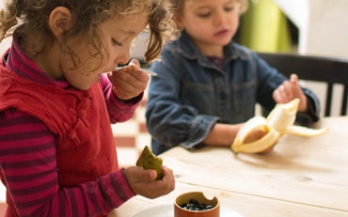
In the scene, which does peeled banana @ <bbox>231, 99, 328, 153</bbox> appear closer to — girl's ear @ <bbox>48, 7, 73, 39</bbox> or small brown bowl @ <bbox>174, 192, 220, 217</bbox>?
small brown bowl @ <bbox>174, 192, 220, 217</bbox>

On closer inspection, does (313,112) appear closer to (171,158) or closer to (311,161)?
→ (311,161)

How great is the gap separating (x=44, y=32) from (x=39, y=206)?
0.87 ft

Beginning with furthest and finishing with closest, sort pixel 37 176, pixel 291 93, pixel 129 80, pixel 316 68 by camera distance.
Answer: pixel 316 68, pixel 291 93, pixel 129 80, pixel 37 176

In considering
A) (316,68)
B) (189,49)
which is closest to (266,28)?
(316,68)

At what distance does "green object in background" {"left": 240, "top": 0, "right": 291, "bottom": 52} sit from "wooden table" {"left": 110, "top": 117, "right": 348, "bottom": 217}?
161cm

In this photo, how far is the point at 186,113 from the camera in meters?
1.21

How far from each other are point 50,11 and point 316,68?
1.01m

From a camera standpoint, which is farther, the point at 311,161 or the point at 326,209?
the point at 311,161

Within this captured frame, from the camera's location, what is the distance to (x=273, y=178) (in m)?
1.00

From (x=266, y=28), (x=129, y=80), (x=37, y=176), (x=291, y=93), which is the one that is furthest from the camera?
(x=266, y=28)

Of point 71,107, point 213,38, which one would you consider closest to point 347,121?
point 213,38

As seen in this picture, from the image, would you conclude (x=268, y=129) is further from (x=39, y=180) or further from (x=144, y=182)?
(x=39, y=180)

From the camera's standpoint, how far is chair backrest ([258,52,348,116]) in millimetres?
1460

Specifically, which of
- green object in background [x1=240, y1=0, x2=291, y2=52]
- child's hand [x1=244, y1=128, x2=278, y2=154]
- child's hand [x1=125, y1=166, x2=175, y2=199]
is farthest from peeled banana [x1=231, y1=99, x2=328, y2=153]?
green object in background [x1=240, y1=0, x2=291, y2=52]
